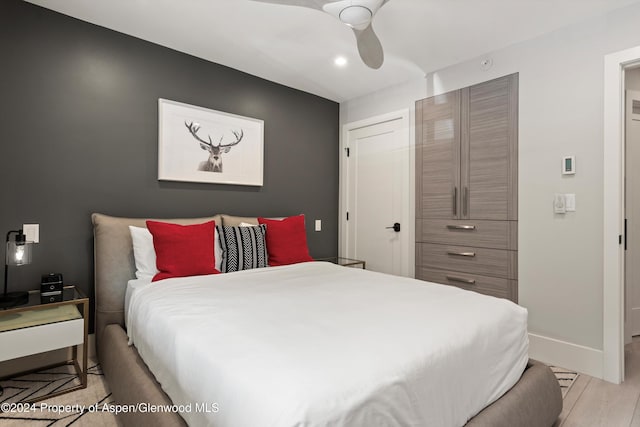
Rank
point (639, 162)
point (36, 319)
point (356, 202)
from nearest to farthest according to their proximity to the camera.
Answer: point (36, 319)
point (639, 162)
point (356, 202)

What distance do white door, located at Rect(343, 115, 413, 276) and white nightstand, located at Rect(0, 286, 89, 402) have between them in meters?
2.68

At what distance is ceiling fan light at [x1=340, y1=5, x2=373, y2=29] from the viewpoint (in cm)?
171

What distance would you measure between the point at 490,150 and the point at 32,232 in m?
3.46

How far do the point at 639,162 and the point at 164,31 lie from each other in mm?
4271

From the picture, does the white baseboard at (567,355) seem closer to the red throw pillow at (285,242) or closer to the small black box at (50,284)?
the red throw pillow at (285,242)

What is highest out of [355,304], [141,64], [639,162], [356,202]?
[141,64]

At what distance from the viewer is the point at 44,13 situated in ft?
7.40

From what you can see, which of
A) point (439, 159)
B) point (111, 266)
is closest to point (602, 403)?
point (439, 159)

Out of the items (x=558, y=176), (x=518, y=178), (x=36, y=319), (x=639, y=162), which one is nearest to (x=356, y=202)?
(x=518, y=178)

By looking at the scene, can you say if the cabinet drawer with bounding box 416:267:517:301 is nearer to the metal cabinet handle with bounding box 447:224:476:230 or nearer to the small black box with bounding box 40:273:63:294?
the metal cabinet handle with bounding box 447:224:476:230

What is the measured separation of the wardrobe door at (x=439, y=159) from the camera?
3037mm

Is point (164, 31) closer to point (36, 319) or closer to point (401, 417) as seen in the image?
point (36, 319)

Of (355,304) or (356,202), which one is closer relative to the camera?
(355,304)

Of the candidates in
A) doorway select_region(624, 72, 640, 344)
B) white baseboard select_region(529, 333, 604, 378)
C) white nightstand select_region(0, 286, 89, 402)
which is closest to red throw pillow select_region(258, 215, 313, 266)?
white nightstand select_region(0, 286, 89, 402)
